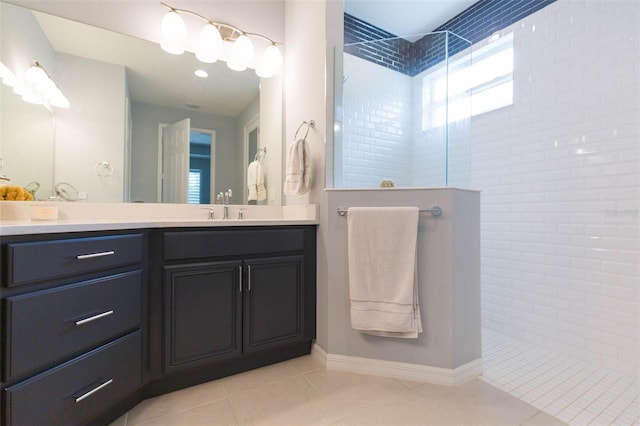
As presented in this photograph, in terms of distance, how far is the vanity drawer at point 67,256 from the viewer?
3.18 ft

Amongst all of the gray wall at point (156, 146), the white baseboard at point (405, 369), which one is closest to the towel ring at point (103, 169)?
the gray wall at point (156, 146)

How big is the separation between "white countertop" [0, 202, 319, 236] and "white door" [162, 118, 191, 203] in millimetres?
85

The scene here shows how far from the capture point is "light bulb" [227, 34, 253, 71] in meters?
2.26

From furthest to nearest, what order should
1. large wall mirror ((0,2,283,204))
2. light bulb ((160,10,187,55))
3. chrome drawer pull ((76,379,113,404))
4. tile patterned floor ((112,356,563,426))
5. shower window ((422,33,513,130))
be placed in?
shower window ((422,33,513,130)) → light bulb ((160,10,187,55)) → large wall mirror ((0,2,283,204)) → tile patterned floor ((112,356,563,426)) → chrome drawer pull ((76,379,113,404))

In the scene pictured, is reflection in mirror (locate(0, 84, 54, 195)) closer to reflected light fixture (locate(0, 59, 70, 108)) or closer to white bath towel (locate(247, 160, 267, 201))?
reflected light fixture (locate(0, 59, 70, 108))

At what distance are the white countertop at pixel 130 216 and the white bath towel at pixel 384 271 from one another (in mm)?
374

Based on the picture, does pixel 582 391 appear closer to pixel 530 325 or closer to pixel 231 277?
pixel 530 325

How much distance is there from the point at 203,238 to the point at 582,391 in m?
2.22

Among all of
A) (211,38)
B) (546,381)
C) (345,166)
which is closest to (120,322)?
(345,166)

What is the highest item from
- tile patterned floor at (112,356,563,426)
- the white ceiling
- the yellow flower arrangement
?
the white ceiling

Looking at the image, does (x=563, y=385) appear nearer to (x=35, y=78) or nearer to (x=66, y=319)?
(x=66, y=319)

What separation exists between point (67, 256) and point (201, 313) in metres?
0.68

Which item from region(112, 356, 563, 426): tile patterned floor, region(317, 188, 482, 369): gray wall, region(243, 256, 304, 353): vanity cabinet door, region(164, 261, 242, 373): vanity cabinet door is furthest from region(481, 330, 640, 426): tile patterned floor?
region(164, 261, 242, 373): vanity cabinet door

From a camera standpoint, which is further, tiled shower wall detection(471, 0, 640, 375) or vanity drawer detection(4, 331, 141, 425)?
tiled shower wall detection(471, 0, 640, 375)
